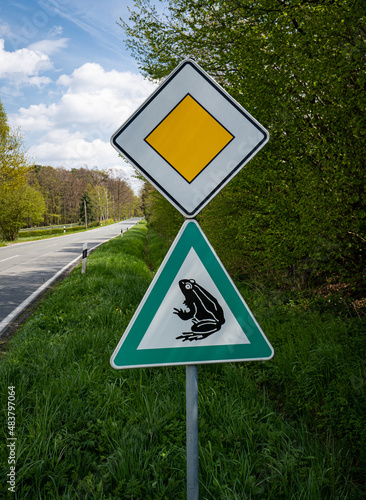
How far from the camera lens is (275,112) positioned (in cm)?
380

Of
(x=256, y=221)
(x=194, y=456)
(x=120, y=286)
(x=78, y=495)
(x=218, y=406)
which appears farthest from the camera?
(x=120, y=286)

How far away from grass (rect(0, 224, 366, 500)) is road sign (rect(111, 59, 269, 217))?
1619 mm

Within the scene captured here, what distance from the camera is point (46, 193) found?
65.4 meters

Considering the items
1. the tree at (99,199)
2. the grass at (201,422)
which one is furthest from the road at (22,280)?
the tree at (99,199)

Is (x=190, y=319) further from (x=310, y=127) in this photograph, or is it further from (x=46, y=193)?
(x=46, y=193)

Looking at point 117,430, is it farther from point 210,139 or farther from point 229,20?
point 229,20

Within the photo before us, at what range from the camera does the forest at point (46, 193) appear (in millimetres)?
25469

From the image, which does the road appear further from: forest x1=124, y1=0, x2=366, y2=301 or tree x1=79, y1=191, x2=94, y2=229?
tree x1=79, y1=191, x2=94, y2=229

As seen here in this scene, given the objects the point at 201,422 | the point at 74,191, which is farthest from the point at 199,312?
the point at 74,191

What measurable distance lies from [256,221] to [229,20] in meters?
3.20

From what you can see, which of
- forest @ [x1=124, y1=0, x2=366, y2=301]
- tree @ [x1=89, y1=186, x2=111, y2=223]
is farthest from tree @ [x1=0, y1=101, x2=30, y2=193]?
tree @ [x1=89, y1=186, x2=111, y2=223]

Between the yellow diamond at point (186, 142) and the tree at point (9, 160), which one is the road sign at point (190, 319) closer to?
the yellow diamond at point (186, 142)

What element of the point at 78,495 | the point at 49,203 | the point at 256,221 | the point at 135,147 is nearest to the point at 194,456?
the point at 78,495

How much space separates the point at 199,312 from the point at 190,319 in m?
0.05
